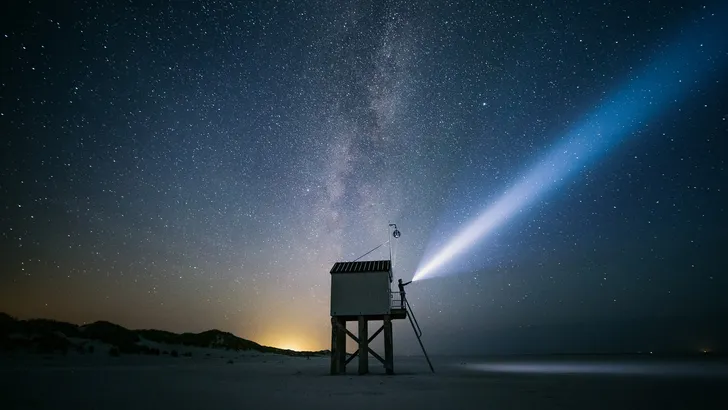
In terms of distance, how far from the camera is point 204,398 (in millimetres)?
12703

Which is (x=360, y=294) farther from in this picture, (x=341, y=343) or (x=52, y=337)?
(x=52, y=337)

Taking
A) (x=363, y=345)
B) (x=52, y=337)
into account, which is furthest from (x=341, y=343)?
(x=52, y=337)

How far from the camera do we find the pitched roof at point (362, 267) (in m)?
24.4

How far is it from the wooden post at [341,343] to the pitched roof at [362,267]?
2830 millimetres

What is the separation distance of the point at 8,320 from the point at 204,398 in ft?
149

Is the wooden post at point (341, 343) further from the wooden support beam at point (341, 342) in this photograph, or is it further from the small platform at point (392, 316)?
the small platform at point (392, 316)

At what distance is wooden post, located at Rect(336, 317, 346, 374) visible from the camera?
24.7 m

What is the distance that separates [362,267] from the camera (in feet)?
81.0

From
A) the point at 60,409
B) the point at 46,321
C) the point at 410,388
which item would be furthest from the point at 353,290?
the point at 46,321

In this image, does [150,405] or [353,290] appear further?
[353,290]

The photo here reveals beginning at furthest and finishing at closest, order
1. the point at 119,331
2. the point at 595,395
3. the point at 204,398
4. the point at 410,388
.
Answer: the point at 119,331
the point at 410,388
the point at 595,395
the point at 204,398

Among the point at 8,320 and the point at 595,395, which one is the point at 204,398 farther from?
the point at 8,320

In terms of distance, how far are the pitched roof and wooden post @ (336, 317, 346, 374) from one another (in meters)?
2.83

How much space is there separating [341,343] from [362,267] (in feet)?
15.0
